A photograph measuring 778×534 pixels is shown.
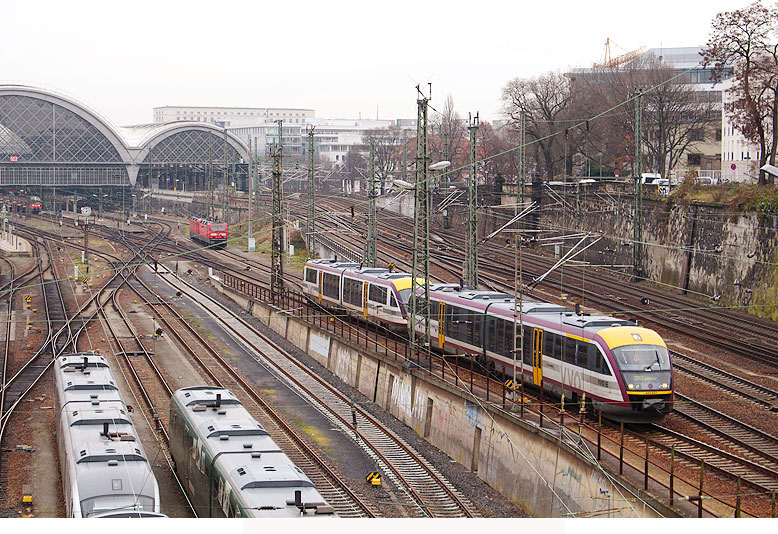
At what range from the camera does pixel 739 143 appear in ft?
163

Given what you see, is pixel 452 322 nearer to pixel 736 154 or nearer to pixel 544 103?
pixel 736 154

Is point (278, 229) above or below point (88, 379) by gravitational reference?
above

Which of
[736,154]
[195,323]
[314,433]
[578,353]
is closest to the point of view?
[578,353]

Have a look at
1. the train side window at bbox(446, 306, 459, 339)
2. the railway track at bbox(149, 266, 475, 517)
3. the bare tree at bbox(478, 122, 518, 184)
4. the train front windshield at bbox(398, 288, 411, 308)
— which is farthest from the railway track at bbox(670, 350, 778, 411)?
the bare tree at bbox(478, 122, 518, 184)

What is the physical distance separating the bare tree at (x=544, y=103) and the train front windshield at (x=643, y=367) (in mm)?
40935

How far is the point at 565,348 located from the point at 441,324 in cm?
710

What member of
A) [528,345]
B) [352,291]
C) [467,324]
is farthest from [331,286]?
[528,345]

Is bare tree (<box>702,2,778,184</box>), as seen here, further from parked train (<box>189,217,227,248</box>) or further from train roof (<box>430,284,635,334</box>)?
parked train (<box>189,217,227,248</box>)

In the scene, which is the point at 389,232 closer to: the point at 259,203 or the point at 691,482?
the point at 259,203

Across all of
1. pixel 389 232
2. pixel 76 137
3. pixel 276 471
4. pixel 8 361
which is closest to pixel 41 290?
pixel 8 361

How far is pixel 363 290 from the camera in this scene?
33.5 meters

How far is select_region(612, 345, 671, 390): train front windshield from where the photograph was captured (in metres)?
19.0

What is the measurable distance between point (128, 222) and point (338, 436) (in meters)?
62.3

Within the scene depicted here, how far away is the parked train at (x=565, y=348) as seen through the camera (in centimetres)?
1909
